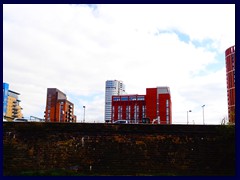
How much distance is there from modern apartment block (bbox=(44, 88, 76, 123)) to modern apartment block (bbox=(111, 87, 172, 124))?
49.1 ft

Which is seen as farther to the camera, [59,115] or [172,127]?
[59,115]

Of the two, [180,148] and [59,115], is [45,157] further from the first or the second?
[59,115]

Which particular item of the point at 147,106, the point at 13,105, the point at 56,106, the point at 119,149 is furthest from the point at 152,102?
the point at 119,149

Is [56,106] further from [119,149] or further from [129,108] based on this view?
[119,149]

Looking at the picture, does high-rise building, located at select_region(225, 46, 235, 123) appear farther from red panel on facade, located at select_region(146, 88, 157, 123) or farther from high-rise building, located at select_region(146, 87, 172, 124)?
red panel on facade, located at select_region(146, 88, 157, 123)

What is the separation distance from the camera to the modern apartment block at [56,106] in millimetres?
82519

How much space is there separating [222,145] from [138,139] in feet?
17.4

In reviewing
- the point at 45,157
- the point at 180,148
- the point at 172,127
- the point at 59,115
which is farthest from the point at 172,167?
the point at 59,115

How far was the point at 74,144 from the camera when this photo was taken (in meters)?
19.0

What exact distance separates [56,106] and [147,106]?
2544 cm

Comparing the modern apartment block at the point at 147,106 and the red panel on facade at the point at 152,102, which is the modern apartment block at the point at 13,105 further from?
the red panel on facade at the point at 152,102

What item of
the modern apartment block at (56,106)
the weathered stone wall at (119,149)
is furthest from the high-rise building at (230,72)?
the weathered stone wall at (119,149)

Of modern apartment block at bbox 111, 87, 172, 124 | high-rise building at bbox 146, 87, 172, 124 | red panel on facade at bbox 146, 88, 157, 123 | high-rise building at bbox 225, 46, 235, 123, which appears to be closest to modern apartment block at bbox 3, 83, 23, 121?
modern apartment block at bbox 111, 87, 172, 124

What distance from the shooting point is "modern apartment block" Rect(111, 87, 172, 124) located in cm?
8144
